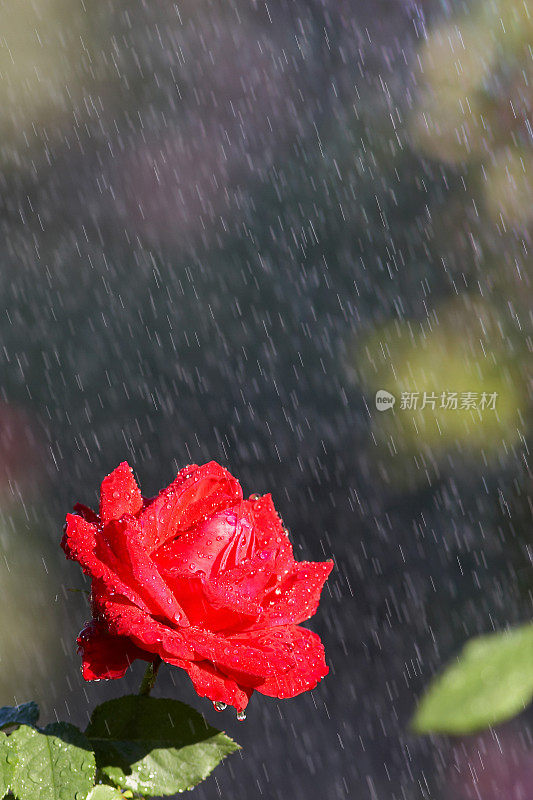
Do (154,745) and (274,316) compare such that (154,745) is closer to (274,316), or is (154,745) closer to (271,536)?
(271,536)

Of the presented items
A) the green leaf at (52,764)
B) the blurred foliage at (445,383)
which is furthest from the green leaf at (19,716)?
the blurred foliage at (445,383)

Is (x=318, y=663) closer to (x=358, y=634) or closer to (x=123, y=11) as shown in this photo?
(x=358, y=634)

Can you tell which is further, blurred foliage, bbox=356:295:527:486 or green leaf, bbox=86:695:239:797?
blurred foliage, bbox=356:295:527:486

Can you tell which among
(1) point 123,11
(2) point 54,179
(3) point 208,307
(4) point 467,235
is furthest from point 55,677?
(1) point 123,11

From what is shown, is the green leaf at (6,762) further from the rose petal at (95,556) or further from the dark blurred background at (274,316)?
the dark blurred background at (274,316)

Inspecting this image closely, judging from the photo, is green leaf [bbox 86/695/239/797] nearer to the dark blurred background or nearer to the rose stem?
the rose stem

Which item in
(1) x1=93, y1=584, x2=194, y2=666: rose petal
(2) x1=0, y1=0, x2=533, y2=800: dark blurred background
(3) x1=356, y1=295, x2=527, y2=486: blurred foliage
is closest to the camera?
(1) x1=93, y1=584, x2=194, y2=666: rose petal

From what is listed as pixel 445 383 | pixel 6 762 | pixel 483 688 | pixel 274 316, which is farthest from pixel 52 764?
pixel 274 316

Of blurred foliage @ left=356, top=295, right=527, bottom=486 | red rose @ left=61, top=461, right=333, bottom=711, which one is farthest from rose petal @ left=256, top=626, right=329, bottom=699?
blurred foliage @ left=356, top=295, right=527, bottom=486
